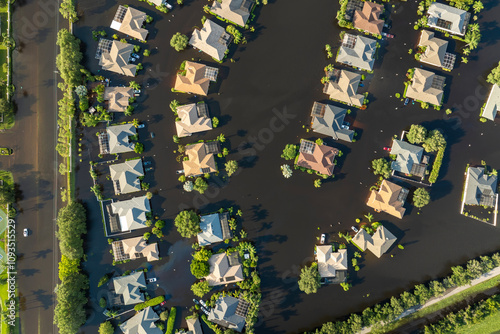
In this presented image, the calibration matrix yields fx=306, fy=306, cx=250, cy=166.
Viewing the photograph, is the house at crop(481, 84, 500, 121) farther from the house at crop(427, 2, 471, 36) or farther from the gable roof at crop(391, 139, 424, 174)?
the gable roof at crop(391, 139, 424, 174)

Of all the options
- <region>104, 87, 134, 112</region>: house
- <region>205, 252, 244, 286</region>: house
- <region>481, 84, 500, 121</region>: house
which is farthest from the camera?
<region>481, 84, 500, 121</region>: house

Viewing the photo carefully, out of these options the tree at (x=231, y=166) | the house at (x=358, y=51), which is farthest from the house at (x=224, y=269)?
the house at (x=358, y=51)

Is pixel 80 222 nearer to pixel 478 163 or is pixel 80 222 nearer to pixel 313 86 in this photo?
pixel 313 86

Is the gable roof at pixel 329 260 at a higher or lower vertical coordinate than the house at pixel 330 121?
lower

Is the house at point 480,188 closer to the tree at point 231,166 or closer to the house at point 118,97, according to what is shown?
the tree at point 231,166

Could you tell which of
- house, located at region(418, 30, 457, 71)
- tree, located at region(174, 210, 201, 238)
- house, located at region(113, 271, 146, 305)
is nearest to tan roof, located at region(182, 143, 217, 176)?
tree, located at region(174, 210, 201, 238)

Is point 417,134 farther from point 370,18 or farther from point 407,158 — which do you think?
point 370,18

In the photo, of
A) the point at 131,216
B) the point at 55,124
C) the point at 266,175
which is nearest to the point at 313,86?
the point at 266,175
